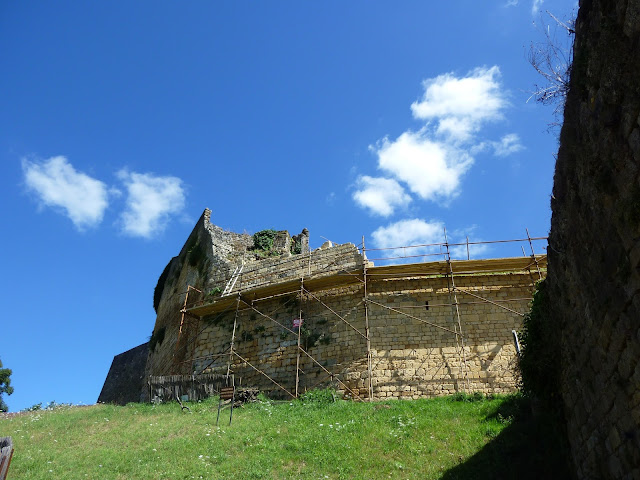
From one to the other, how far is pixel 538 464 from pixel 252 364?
10449 millimetres

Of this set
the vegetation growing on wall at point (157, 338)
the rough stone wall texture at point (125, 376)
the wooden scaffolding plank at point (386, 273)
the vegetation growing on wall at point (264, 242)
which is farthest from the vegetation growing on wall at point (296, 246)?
the rough stone wall texture at point (125, 376)

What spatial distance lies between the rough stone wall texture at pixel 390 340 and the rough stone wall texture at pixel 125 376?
39.1ft

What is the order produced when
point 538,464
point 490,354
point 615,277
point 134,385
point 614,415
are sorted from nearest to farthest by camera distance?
point 615,277 < point 614,415 < point 538,464 < point 490,354 < point 134,385

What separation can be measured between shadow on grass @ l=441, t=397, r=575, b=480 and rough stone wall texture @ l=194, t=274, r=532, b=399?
4459mm

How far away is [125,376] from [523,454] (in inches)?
994

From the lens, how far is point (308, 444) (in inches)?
408

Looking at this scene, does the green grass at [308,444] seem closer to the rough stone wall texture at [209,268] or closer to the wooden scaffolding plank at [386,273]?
the wooden scaffolding plank at [386,273]

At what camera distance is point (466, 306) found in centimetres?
1523

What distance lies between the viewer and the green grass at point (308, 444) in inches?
343

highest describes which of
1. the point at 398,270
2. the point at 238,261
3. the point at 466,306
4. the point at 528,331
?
the point at 238,261

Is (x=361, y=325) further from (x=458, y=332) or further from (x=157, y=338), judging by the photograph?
(x=157, y=338)

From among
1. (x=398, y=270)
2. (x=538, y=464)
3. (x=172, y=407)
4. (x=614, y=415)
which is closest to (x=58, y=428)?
(x=172, y=407)

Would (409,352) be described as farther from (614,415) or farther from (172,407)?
(614,415)

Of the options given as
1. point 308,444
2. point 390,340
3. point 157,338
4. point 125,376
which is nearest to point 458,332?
point 390,340
